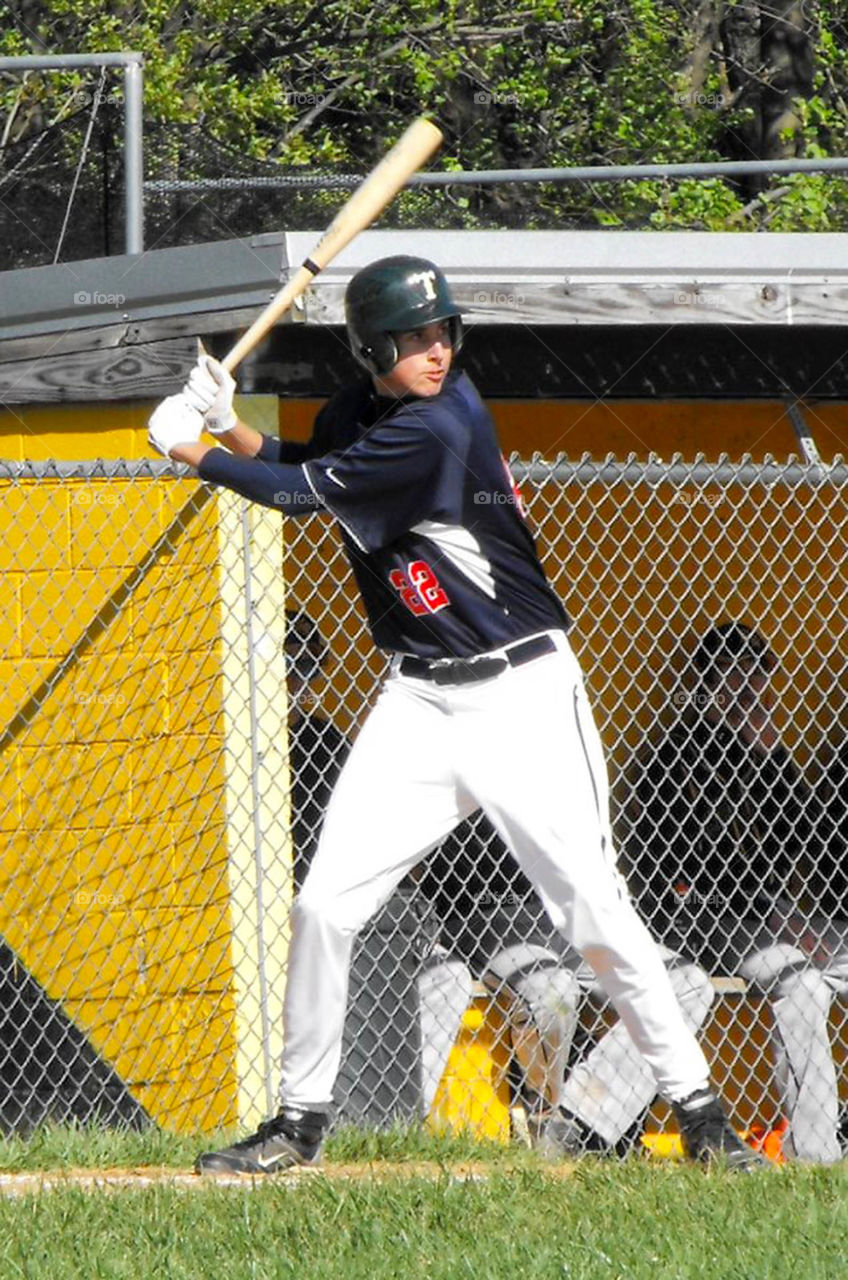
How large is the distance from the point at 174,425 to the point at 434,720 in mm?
898

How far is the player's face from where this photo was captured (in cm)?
487

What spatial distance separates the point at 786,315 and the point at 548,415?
5.02 feet

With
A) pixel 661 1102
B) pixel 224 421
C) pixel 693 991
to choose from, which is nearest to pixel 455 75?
pixel 661 1102

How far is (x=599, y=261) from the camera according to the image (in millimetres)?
6176

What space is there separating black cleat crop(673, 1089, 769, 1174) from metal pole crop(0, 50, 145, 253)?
329 cm

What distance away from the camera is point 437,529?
15.9ft

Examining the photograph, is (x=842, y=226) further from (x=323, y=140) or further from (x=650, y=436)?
(x=323, y=140)
